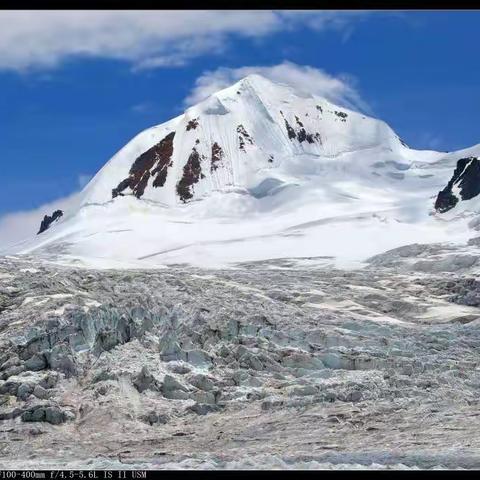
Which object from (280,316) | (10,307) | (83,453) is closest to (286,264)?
(280,316)

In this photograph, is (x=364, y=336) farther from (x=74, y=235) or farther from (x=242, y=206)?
(x=242, y=206)

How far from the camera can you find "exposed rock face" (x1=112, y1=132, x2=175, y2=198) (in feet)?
372

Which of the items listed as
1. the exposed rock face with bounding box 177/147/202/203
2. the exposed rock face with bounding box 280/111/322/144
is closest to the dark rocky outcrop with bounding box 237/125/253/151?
the exposed rock face with bounding box 177/147/202/203

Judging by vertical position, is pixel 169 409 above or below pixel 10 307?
below

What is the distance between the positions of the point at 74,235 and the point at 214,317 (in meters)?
62.7

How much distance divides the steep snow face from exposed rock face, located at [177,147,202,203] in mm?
49

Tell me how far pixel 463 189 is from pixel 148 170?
1761 inches

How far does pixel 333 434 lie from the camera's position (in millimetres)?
19641

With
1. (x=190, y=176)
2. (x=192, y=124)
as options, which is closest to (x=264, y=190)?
(x=190, y=176)

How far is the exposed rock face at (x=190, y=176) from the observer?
109125 mm

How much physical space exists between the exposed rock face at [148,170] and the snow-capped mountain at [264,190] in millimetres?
155

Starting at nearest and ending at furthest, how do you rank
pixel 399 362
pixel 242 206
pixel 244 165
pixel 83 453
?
pixel 83 453 < pixel 399 362 < pixel 242 206 < pixel 244 165

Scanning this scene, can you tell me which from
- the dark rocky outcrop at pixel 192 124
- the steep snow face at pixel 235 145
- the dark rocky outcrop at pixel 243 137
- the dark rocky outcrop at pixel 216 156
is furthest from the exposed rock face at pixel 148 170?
the dark rocky outcrop at pixel 243 137

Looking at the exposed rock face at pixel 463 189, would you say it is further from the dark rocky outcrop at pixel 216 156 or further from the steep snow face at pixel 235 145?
the dark rocky outcrop at pixel 216 156
